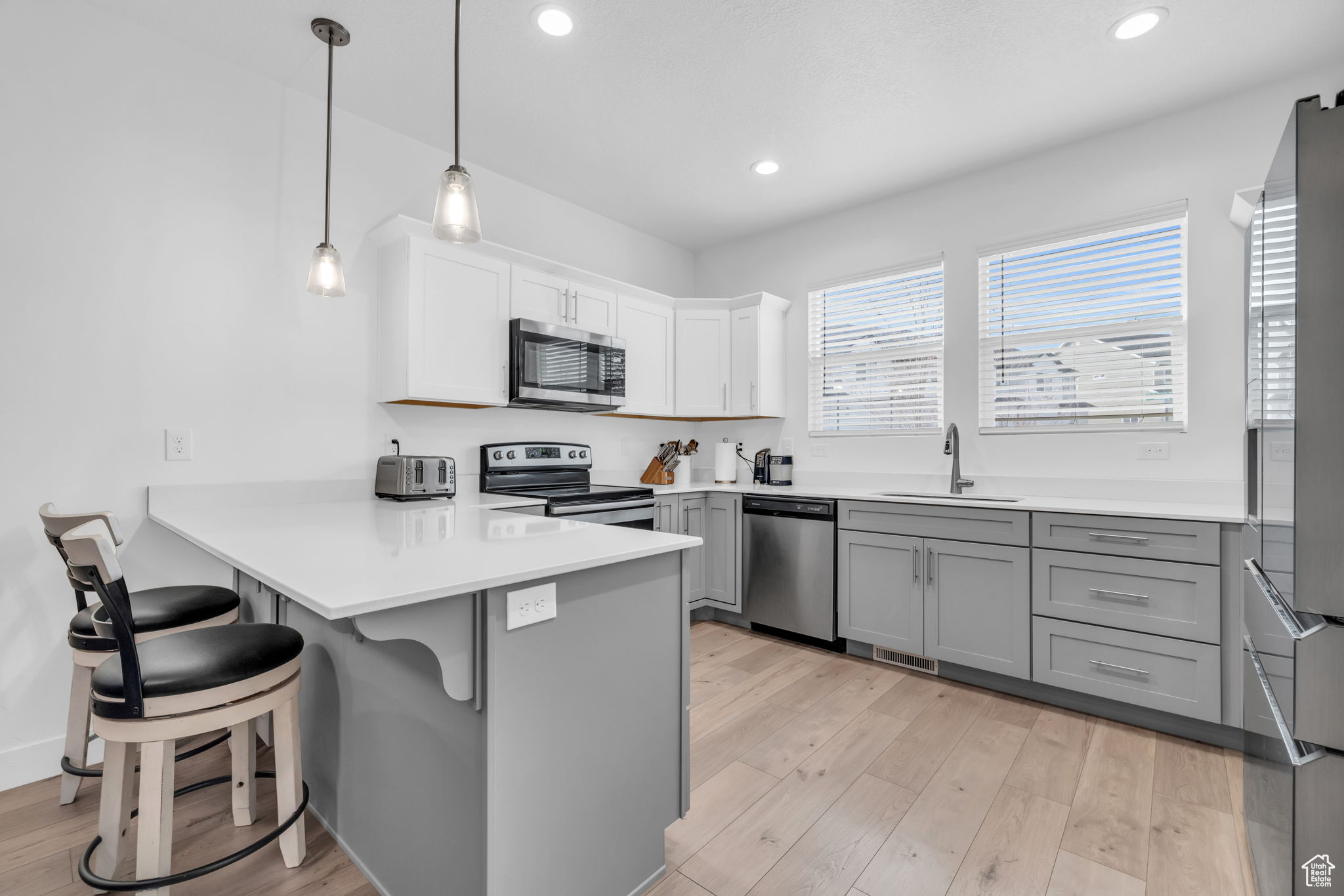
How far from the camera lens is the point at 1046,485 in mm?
3148

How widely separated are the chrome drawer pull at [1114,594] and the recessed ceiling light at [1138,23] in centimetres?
219

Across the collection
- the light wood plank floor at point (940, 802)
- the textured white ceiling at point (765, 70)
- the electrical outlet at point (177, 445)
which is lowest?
the light wood plank floor at point (940, 802)

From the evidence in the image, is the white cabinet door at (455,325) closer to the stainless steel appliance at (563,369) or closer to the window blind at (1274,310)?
the stainless steel appliance at (563,369)

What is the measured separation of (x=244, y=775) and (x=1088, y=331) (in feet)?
13.1

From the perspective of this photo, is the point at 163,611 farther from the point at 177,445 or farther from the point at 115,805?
the point at 177,445

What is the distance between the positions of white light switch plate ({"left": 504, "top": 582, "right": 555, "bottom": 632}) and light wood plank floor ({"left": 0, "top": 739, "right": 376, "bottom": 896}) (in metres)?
0.97

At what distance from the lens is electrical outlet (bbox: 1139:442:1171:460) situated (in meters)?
2.82

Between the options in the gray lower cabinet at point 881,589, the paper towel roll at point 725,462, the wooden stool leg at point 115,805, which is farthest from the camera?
the paper towel roll at point 725,462

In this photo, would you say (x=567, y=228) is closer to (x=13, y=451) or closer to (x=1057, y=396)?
(x=13, y=451)

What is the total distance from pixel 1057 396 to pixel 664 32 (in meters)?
2.64

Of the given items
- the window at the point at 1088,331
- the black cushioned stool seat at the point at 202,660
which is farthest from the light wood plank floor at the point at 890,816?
the window at the point at 1088,331

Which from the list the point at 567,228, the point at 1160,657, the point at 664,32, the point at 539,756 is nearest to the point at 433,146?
the point at 567,228

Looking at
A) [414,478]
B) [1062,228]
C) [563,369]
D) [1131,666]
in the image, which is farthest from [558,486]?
[1062,228]

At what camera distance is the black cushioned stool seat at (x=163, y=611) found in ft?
5.40
